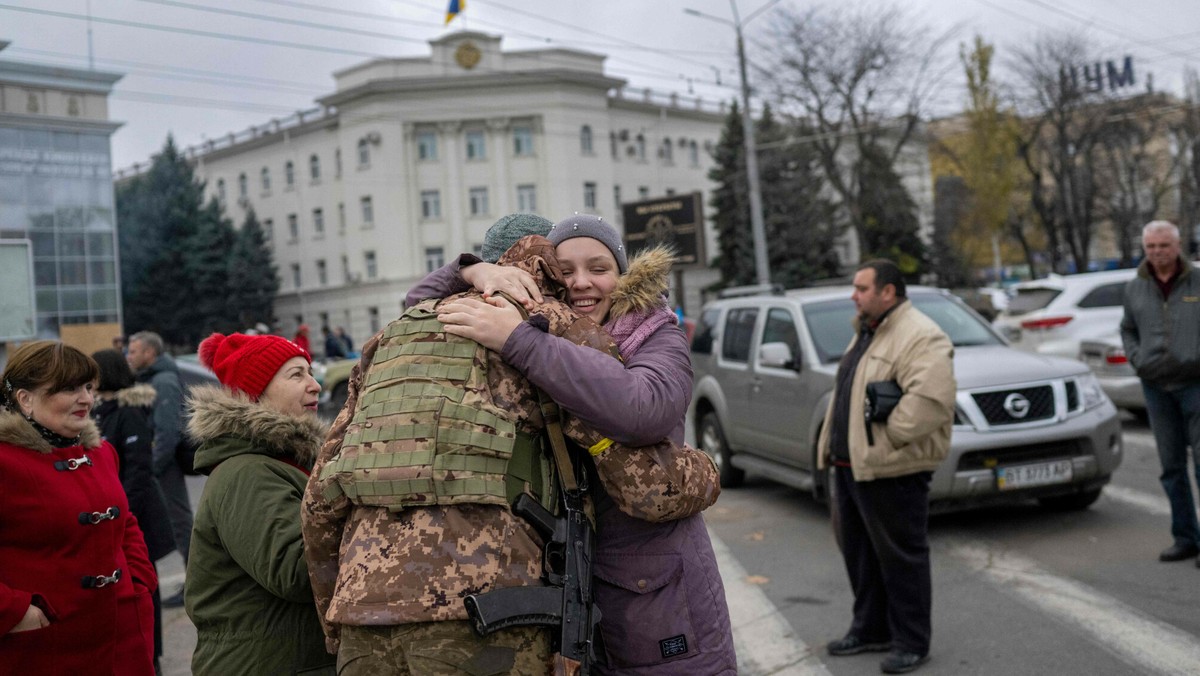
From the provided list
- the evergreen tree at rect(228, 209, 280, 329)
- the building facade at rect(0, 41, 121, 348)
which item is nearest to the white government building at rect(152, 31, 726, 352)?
the evergreen tree at rect(228, 209, 280, 329)

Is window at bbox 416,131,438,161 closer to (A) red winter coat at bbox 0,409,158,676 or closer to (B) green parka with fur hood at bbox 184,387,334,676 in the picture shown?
(A) red winter coat at bbox 0,409,158,676

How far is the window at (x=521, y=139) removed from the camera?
53.3 meters

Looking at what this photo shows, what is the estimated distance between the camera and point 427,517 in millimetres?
1921

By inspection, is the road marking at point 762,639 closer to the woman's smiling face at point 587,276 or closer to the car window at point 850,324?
the woman's smiling face at point 587,276

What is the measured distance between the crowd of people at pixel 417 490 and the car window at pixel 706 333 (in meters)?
7.12

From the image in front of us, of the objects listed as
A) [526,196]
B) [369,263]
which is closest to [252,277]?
[369,263]

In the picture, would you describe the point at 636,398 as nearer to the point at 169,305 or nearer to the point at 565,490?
the point at 565,490

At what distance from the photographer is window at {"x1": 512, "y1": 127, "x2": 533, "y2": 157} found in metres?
53.3

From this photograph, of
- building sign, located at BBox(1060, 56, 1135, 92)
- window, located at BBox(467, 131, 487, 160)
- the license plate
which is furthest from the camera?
window, located at BBox(467, 131, 487, 160)

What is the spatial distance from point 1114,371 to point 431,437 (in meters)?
10.8

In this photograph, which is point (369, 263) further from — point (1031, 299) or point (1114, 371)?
point (1114, 371)

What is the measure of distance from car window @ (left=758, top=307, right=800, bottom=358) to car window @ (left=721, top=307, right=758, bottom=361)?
0.84 ft

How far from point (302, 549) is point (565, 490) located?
752 millimetres

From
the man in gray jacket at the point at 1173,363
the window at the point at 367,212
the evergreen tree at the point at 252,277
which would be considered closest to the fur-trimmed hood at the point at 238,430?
the man in gray jacket at the point at 1173,363
